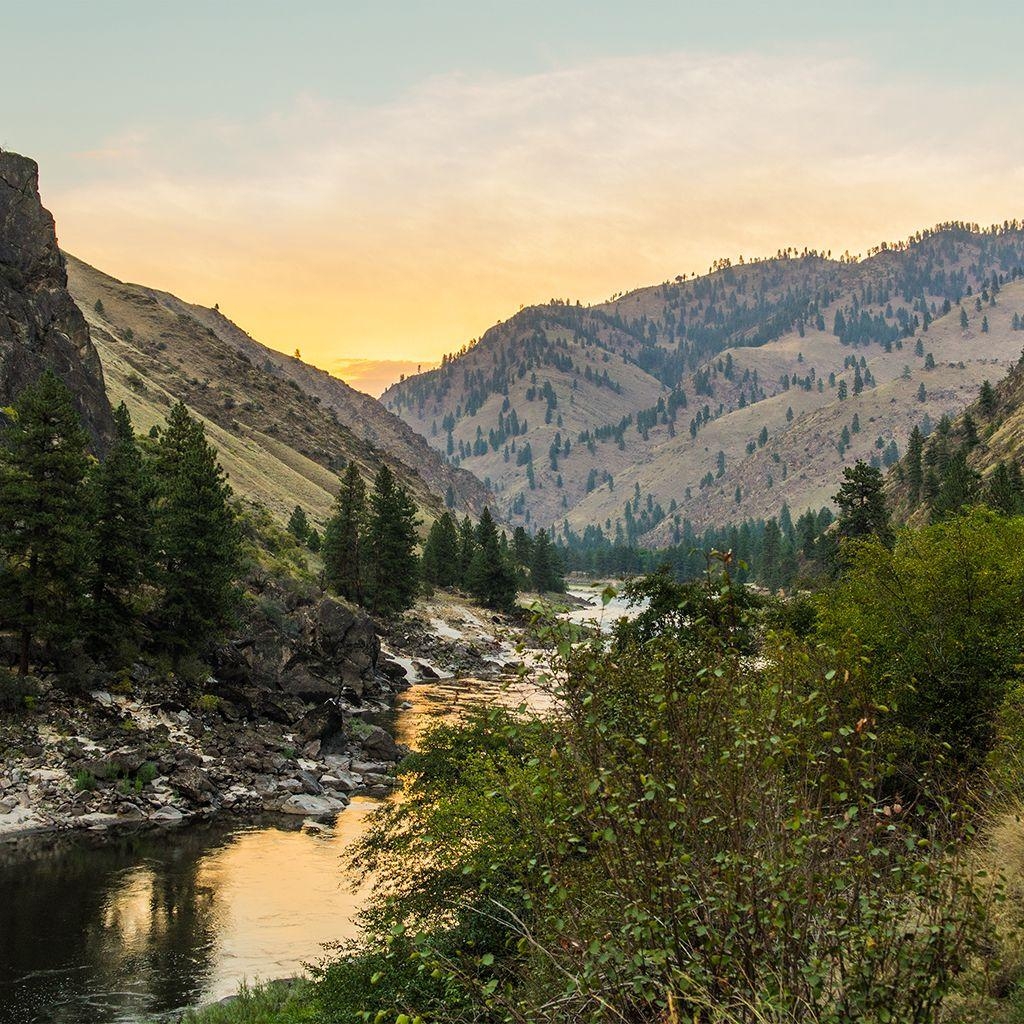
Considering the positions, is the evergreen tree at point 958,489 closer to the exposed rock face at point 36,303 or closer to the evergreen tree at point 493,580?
the evergreen tree at point 493,580

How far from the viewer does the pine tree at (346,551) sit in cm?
10656

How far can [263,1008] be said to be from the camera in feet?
80.3

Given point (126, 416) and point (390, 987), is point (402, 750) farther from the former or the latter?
point (126, 416)

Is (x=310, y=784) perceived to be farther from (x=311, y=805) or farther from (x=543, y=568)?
(x=543, y=568)

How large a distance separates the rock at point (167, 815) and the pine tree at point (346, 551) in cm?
6172

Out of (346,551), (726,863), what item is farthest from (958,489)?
(726,863)

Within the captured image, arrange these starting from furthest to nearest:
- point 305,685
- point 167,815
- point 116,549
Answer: point 305,685, point 116,549, point 167,815

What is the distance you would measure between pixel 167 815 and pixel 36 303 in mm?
58411

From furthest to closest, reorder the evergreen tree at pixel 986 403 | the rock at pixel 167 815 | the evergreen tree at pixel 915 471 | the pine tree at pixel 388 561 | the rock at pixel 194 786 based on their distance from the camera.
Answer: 1. the evergreen tree at pixel 986 403
2. the evergreen tree at pixel 915 471
3. the pine tree at pixel 388 561
4. the rock at pixel 194 786
5. the rock at pixel 167 815

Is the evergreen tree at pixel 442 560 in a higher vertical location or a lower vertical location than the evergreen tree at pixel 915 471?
lower

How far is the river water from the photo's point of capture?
2688cm

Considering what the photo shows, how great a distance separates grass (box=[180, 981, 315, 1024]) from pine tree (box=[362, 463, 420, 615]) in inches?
3158

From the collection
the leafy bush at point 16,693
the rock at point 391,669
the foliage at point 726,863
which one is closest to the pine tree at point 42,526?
the leafy bush at point 16,693

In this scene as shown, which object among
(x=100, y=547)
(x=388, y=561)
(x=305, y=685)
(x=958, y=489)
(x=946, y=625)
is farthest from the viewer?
(x=388, y=561)
